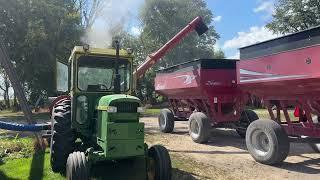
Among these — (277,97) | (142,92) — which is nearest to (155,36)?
(142,92)

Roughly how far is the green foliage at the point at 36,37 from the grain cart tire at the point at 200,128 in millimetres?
16984

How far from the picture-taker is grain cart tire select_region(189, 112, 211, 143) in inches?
512

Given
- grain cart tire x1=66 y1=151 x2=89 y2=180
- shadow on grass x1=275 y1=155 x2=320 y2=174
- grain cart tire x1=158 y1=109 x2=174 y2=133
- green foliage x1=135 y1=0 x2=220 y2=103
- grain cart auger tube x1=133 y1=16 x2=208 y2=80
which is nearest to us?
grain cart tire x1=66 y1=151 x2=89 y2=180

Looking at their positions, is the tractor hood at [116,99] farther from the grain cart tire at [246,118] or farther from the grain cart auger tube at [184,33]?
the grain cart auger tube at [184,33]

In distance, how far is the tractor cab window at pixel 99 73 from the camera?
835 cm

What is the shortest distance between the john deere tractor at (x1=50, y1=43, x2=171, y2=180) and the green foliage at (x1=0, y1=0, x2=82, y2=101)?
19828 mm

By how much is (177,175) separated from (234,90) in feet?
19.3

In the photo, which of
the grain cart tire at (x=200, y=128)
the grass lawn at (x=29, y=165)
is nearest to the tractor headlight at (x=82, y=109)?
the grass lawn at (x=29, y=165)

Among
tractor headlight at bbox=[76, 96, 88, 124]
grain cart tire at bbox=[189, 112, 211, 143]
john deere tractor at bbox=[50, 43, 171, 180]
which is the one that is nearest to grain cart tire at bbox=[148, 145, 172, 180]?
john deere tractor at bbox=[50, 43, 171, 180]

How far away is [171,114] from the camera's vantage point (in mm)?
16297

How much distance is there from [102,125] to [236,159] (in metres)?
4.36

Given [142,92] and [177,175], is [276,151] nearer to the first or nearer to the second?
[177,175]

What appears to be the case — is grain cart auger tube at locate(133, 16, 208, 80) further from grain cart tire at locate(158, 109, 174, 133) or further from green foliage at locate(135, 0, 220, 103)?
green foliage at locate(135, 0, 220, 103)

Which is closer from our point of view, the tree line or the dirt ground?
the dirt ground
